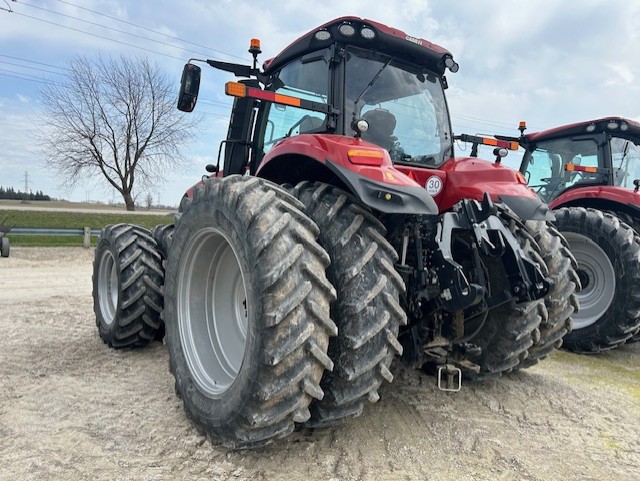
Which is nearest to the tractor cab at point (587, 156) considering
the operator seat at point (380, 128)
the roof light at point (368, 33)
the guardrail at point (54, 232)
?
the operator seat at point (380, 128)

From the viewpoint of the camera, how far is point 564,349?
5125 millimetres

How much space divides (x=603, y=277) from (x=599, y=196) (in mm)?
1012

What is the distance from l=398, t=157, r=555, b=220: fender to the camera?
3.13 metres

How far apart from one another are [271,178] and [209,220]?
76 cm

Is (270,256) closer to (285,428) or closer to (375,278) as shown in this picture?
(375,278)

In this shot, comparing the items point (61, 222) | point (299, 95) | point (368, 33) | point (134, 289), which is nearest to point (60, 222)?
point (61, 222)

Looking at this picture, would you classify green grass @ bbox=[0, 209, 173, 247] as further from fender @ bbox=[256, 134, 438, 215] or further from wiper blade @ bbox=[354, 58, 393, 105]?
fender @ bbox=[256, 134, 438, 215]

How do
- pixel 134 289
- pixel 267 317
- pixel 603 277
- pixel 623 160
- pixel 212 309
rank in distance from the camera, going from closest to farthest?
pixel 267 317 → pixel 212 309 → pixel 134 289 → pixel 603 277 → pixel 623 160

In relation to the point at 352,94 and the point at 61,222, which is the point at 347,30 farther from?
the point at 61,222

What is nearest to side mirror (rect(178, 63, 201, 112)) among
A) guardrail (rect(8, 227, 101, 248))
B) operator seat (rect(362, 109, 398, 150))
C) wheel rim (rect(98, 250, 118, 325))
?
operator seat (rect(362, 109, 398, 150))

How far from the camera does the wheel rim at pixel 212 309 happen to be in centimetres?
291

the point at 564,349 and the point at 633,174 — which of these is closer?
the point at 564,349

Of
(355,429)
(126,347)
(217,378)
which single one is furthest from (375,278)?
(126,347)

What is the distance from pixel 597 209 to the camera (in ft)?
18.8
